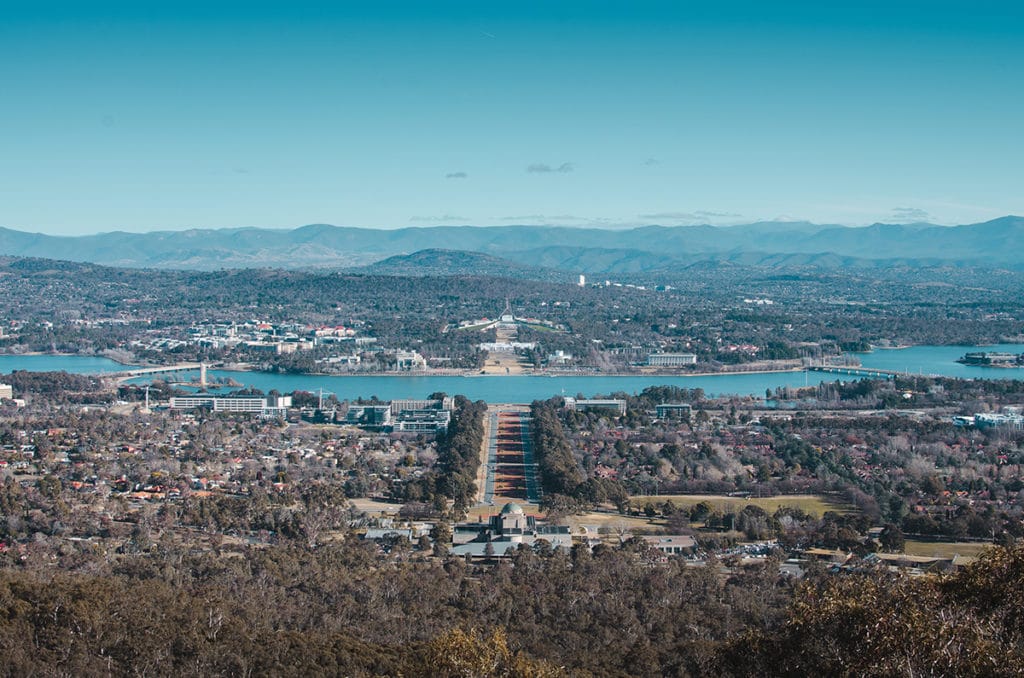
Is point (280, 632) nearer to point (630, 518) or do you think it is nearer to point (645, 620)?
point (645, 620)

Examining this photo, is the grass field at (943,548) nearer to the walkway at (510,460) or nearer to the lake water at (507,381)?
the walkway at (510,460)

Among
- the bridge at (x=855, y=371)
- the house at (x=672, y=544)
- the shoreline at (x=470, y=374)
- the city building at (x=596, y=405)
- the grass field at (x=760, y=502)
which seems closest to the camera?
the house at (x=672, y=544)

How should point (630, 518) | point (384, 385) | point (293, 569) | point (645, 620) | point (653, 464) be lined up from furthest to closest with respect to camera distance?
1. point (384, 385)
2. point (653, 464)
3. point (630, 518)
4. point (293, 569)
5. point (645, 620)

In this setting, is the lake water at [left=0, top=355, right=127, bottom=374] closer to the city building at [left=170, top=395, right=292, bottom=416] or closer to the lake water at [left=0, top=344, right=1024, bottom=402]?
the lake water at [left=0, top=344, right=1024, bottom=402]

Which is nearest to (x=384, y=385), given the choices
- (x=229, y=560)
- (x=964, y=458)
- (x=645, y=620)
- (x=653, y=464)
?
(x=653, y=464)

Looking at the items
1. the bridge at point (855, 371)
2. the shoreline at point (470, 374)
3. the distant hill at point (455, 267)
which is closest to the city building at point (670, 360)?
the shoreline at point (470, 374)

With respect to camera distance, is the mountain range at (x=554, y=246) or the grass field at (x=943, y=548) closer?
the grass field at (x=943, y=548)
